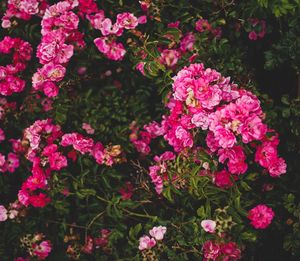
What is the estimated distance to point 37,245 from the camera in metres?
2.61

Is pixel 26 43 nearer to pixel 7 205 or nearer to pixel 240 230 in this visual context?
pixel 7 205

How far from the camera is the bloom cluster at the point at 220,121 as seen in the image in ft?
6.26

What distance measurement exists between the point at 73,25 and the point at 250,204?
3.74ft

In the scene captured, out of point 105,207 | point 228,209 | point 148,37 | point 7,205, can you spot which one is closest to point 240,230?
point 228,209

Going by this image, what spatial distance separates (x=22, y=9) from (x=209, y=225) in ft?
4.67

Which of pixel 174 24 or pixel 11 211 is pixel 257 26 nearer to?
pixel 174 24

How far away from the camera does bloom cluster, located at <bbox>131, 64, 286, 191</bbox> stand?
1.91 m

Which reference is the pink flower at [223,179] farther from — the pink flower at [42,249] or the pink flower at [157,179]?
the pink flower at [42,249]

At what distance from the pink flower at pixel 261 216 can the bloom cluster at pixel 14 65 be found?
51.9 inches

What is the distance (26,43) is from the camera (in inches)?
107

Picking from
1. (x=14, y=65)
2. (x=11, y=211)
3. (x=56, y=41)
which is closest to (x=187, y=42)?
(x=56, y=41)

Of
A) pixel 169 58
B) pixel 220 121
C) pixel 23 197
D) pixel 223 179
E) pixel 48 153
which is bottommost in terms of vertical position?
pixel 23 197

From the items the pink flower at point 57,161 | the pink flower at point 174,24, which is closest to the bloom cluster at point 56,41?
the pink flower at point 57,161

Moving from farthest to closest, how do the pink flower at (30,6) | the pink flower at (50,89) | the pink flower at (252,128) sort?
the pink flower at (30,6) → the pink flower at (50,89) → the pink flower at (252,128)
